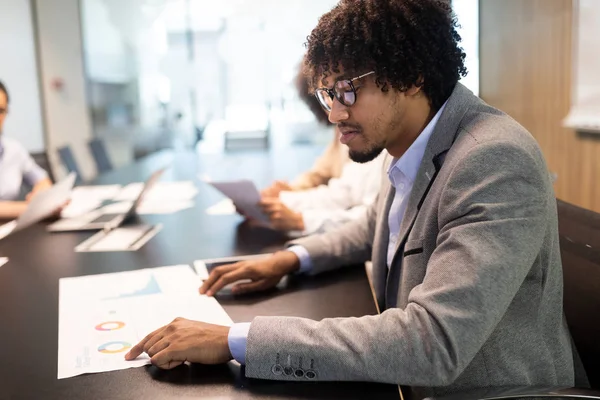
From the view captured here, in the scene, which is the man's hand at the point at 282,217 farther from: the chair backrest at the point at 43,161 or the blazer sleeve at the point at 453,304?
the chair backrest at the point at 43,161

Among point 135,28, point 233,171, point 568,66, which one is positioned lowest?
point 233,171

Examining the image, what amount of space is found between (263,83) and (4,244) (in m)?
5.88

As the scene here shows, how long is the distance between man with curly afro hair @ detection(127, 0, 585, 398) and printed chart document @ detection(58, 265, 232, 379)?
0.09 meters

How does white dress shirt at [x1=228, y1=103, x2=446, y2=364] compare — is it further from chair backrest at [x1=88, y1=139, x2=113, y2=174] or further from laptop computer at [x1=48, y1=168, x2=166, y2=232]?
chair backrest at [x1=88, y1=139, x2=113, y2=174]

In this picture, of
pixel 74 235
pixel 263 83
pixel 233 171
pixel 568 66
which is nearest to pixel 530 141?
pixel 74 235

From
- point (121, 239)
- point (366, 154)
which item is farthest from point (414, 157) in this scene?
point (121, 239)

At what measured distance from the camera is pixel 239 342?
0.98 metres

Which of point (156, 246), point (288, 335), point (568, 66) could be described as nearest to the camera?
point (288, 335)

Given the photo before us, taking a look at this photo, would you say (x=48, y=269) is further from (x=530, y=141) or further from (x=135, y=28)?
(x=135, y=28)

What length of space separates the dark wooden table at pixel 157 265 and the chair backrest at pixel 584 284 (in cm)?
42

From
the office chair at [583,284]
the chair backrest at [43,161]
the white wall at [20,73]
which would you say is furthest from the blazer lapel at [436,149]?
the white wall at [20,73]

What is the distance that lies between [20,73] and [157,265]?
622cm

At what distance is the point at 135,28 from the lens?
7.39m

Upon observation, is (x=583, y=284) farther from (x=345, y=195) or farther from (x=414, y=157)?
(x=345, y=195)
